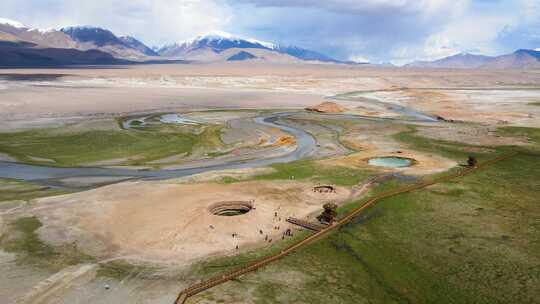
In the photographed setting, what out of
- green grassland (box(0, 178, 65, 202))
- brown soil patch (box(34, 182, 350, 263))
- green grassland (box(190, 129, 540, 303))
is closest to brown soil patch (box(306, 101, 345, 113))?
brown soil patch (box(34, 182, 350, 263))

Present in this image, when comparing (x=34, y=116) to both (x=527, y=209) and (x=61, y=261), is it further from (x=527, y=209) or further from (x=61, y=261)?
(x=527, y=209)

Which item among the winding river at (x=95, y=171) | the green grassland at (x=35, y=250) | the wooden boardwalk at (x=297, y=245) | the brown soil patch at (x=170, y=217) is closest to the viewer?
the wooden boardwalk at (x=297, y=245)

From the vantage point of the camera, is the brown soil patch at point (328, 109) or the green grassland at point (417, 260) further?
the brown soil patch at point (328, 109)

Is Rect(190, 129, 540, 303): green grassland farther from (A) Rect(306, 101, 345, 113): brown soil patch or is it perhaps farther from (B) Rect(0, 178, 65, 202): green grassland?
(A) Rect(306, 101, 345, 113): brown soil patch

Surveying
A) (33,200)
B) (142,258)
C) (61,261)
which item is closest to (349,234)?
(142,258)

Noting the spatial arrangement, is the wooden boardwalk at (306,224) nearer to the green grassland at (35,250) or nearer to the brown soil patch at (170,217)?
the brown soil patch at (170,217)

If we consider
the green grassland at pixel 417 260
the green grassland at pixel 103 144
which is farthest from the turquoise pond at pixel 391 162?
the green grassland at pixel 103 144

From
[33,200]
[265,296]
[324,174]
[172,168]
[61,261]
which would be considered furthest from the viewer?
[172,168]
